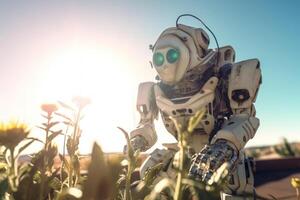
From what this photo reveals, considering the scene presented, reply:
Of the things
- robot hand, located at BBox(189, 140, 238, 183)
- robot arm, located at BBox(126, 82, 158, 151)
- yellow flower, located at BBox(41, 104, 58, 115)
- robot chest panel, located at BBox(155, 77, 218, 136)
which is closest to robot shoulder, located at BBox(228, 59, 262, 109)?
robot chest panel, located at BBox(155, 77, 218, 136)

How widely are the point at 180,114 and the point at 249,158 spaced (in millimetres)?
555

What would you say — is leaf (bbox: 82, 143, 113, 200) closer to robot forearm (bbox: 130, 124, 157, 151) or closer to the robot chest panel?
the robot chest panel

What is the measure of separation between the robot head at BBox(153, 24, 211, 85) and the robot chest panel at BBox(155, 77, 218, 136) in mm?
123

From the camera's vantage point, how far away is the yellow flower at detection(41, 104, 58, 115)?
395mm

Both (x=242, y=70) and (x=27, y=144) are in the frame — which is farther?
(x=242, y=70)

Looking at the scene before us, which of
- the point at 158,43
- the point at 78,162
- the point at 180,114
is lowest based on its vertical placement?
the point at 180,114

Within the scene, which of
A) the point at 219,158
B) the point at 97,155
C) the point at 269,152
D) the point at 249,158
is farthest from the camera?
the point at 269,152

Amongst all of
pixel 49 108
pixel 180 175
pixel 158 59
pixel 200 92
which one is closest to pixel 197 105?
pixel 200 92

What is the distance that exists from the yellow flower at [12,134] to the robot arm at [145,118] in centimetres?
151

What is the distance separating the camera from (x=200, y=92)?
1674mm

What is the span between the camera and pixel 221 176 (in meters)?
0.29

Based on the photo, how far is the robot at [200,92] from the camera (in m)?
1.67

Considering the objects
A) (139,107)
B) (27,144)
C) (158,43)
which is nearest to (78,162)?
(27,144)

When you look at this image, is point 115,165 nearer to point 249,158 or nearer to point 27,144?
point 27,144
